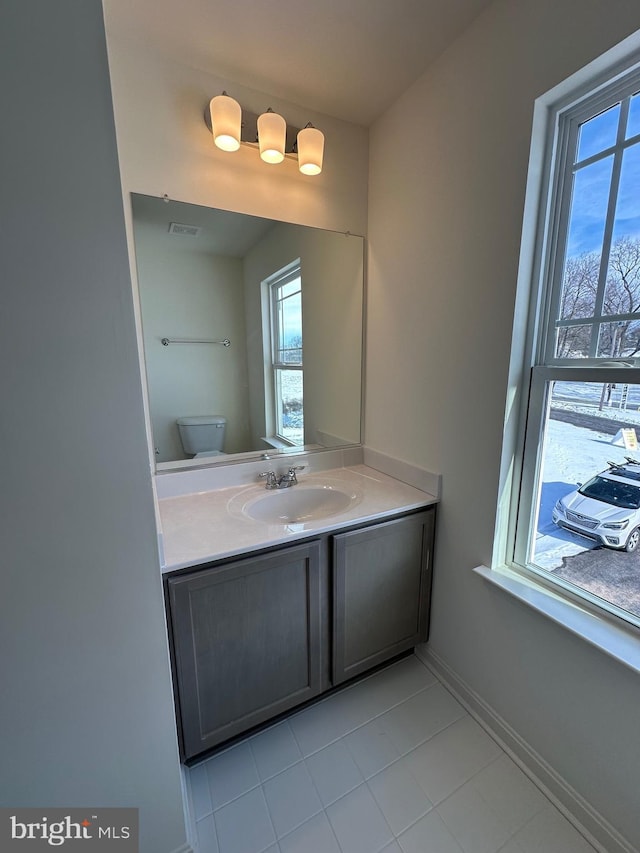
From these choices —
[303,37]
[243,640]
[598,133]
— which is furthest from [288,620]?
[303,37]

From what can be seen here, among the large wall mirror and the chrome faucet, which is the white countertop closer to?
the chrome faucet

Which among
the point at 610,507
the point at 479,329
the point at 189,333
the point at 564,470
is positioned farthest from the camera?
the point at 189,333

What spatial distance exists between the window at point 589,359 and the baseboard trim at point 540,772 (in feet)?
1.95

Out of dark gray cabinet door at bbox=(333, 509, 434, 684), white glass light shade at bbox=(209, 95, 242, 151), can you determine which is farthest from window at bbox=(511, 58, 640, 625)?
white glass light shade at bbox=(209, 95, 242, 151)

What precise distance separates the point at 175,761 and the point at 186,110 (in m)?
2.12

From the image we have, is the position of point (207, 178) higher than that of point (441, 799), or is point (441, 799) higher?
point (207, 178)

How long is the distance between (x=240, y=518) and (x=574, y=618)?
1123 mm

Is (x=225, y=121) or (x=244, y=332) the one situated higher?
(x=225, y=121)

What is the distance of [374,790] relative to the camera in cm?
115

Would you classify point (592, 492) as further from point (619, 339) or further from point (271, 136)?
point (271, 136)

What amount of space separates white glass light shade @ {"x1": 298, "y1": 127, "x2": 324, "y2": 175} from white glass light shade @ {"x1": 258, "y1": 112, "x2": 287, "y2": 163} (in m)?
0.08

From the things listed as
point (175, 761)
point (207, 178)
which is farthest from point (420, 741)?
point (207, 178)

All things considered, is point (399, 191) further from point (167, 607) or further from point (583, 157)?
point (167, 607)

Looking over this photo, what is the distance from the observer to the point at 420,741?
130cm
